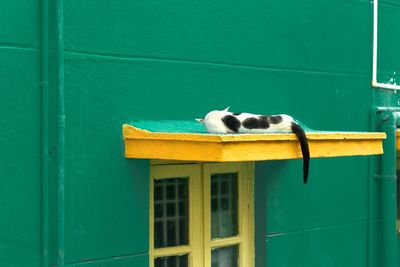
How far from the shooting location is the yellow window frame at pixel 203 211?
18.5ft

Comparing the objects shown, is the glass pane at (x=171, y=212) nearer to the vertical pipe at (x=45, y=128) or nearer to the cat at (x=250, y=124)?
the cat at (x=250, y=124)

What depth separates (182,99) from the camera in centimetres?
564

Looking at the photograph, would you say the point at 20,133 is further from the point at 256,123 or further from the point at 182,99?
the point at 256,123

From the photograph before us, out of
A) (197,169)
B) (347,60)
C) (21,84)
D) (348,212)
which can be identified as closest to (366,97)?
(347,60)

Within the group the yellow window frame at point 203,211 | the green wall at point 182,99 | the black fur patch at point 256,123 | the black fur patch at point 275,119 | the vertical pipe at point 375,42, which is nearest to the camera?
the green wall at point 182,99

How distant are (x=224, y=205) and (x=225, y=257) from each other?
0.45m

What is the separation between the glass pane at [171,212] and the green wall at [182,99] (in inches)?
10.0

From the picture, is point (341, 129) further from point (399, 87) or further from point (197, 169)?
point (197, 169)

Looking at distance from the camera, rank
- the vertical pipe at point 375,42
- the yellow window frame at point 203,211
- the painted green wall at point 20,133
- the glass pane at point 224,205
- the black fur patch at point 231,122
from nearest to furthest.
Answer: the painted green wall at point 20,133 → the black fur patch at point 231,122 → the yellow window frame at point 203,211 → the glass pane at point 224,205 → the vertical pipe at point 375,42

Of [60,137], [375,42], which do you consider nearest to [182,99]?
[60,137]

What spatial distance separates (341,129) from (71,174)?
119 inches

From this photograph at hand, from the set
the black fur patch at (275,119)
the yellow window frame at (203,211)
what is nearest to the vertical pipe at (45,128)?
the yellow window frame at (203,211)

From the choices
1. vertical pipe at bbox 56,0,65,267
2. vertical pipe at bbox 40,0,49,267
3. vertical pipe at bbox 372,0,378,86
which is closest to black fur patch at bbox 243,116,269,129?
vertical pipe at bbox 56,0,65,267

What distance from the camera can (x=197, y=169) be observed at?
230 inches
